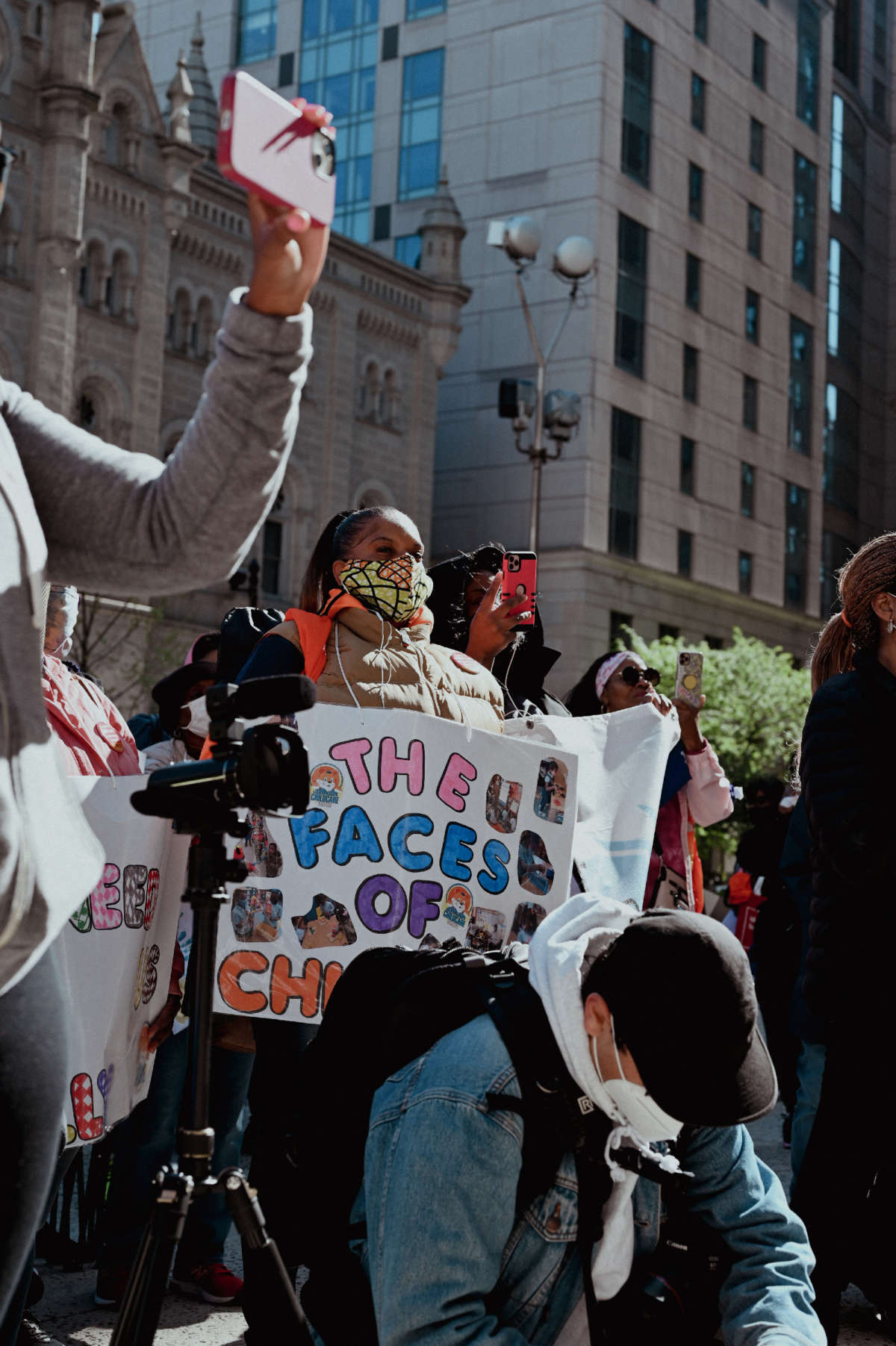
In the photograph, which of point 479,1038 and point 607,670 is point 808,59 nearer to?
point 607,670

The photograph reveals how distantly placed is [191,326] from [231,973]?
3344 cm

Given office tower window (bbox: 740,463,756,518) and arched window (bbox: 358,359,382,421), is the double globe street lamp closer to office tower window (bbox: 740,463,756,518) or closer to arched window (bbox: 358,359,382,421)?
arched window (bbox: 358,359,382,421)

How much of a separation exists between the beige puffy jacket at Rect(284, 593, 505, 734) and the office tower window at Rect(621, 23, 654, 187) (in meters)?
42.7

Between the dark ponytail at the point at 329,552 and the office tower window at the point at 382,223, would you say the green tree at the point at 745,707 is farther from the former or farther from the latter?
the dark ponytail at the point at 329,552

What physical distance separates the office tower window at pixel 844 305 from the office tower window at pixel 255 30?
2027cm

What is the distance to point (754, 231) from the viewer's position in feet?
166

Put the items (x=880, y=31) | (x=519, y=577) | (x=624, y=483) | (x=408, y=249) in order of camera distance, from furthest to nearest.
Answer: (x=880, y=31)
(x=408, y=249)
(x=624, y=483)
(x=519, y=577)

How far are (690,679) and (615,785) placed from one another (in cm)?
64

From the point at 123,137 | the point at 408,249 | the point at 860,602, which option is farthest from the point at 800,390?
the point at 860,602

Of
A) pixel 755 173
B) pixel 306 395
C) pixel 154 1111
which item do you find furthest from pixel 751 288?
pixel 154 1111

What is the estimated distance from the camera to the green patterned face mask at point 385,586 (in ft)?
13.4

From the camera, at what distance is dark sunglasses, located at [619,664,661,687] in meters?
5.74

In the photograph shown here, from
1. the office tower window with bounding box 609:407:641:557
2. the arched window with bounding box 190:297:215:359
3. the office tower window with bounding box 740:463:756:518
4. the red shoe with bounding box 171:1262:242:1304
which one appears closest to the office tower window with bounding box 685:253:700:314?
the office tower window with bounding box 609:407:641:557

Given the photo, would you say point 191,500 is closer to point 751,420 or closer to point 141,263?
point 141,263
